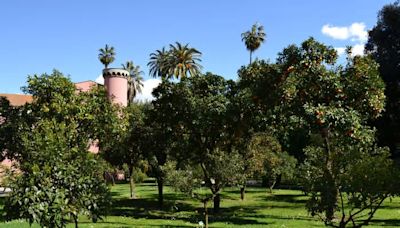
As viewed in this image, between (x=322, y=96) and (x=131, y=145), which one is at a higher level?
(x=322, y=96)

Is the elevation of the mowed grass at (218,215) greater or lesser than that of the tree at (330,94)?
lesser

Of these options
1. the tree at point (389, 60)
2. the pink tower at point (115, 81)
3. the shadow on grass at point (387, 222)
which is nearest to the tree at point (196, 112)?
the shadow on grass at point (387, 222)

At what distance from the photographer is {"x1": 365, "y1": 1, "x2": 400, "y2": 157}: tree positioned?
37.3m

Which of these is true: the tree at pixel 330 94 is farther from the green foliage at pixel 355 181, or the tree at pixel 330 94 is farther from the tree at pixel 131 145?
the tree at pixel 131 145

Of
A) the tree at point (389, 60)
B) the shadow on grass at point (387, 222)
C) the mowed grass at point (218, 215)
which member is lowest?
the shadow on grass at point (387, 222)

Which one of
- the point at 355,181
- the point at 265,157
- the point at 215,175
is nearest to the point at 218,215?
the point at 215,175

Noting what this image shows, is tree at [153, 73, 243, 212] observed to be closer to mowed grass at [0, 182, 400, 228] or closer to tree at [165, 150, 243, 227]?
mowed grass at [0, 182, 400, 228]

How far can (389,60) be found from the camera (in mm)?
37469

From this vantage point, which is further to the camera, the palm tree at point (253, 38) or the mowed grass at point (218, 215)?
the palm tree at point (253, 38)

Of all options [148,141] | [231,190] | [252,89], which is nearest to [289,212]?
[252,89]

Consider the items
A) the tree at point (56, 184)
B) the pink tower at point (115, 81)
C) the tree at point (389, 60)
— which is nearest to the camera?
the tree at point (56, 184)

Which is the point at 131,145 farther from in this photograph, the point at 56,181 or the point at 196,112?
the point at 56,181

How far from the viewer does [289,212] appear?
2575 cm

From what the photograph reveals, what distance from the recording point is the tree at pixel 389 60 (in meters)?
37.3
